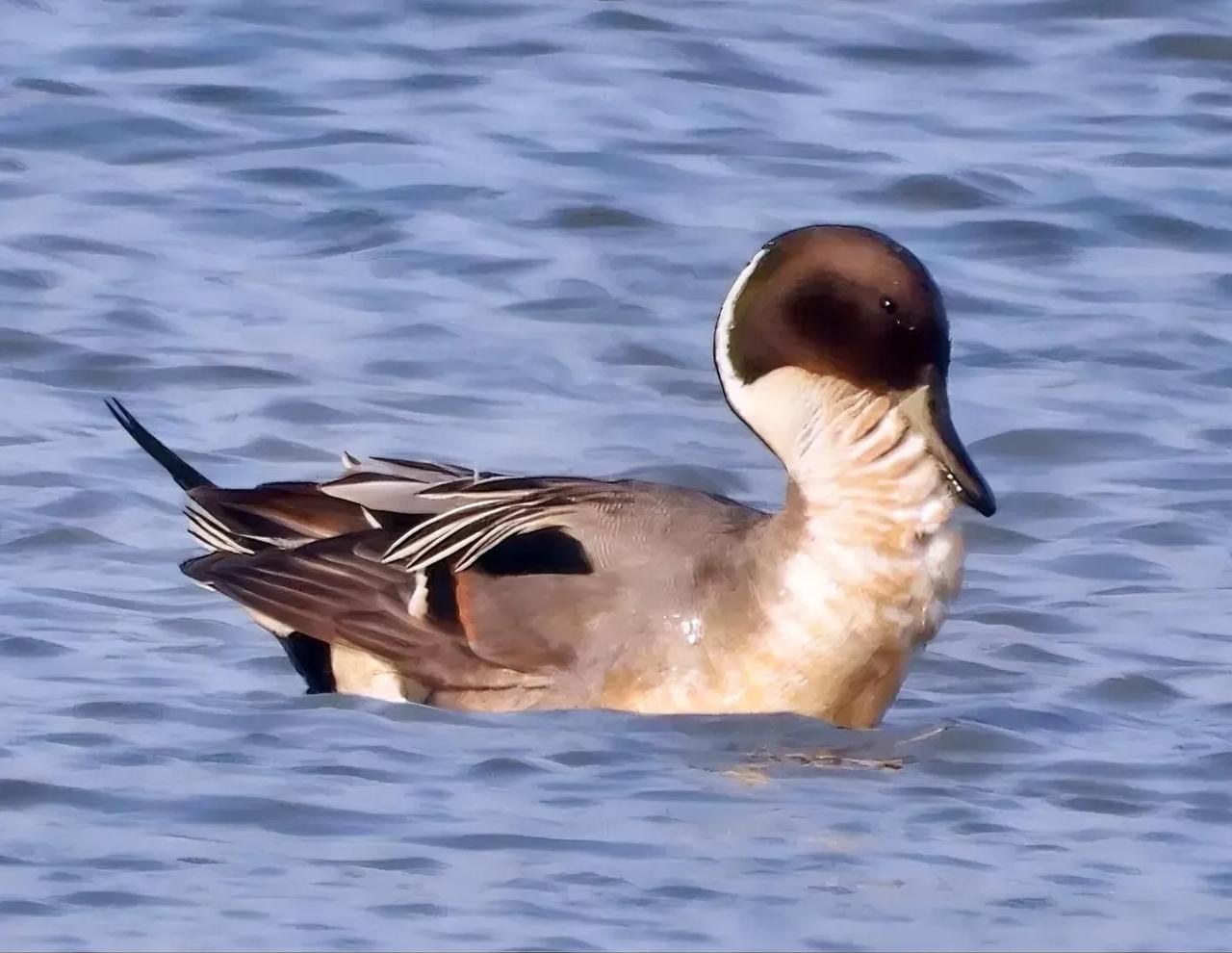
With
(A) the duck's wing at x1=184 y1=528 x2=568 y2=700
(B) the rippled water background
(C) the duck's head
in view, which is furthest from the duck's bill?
(A) the duck's wing at x1=184 y1=528 x2=568 y2=700

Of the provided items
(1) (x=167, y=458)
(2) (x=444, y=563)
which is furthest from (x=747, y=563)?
(1) (x=167, y=458)

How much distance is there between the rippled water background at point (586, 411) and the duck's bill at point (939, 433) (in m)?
0.60

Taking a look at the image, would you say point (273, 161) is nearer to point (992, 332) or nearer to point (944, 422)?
point (992, 332)

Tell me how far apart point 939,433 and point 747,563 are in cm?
57

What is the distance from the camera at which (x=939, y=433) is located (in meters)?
7.80

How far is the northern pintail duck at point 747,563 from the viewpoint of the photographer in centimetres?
767

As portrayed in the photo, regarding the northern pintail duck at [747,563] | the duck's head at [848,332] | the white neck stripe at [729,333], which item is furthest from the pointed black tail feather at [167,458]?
the duck's head at [848,332]

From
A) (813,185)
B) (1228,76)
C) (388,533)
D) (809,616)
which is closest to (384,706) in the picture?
(388,533)

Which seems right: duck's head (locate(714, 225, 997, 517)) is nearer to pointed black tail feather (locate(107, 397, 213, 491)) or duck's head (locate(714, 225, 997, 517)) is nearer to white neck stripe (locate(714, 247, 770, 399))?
white neck stripe (locate(714, 247, 770, 399))

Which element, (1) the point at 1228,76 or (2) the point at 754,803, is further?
(1) the point at 1228,76

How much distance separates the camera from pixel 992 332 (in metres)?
11.2

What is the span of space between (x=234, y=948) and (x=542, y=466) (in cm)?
391

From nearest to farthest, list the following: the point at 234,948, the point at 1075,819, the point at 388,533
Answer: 1. the point at 234,948
2. the point at 1075,819
3. the point at 388,533

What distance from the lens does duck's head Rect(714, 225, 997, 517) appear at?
775 centimetres
